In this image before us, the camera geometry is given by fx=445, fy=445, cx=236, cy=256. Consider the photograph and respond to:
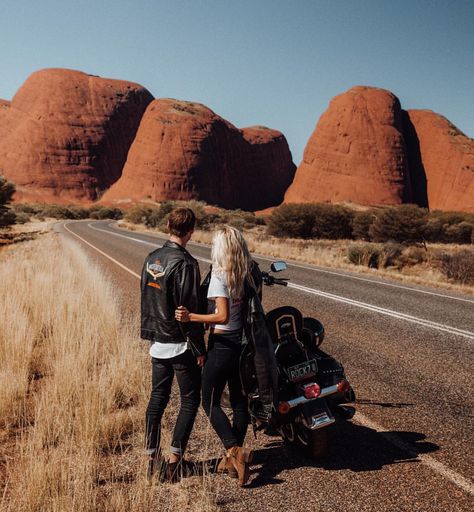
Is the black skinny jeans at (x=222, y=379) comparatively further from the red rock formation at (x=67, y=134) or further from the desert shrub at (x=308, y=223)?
the red rock formation at (x=67, y=134)

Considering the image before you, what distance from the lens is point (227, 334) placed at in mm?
3068

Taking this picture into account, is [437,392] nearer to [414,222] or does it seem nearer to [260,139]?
[414,222]

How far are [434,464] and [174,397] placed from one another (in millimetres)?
2524

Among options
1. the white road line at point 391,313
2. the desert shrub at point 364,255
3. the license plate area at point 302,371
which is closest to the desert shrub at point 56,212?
the desert shrub at point 364,255

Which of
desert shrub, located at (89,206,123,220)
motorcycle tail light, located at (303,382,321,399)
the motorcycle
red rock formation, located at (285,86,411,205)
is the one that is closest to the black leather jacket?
the motorcycle

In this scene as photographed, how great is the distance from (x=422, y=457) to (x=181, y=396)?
1.92m

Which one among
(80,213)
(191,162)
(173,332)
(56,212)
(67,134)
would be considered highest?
(67,134)

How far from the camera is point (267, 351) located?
295 centimetres

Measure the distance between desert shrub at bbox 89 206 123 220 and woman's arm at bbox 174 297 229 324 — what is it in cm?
7929

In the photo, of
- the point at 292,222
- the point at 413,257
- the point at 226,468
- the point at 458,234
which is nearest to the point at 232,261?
the point at 226,468

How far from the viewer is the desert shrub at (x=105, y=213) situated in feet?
258

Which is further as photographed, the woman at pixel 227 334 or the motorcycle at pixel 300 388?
the motorcycle at pixel 300 388

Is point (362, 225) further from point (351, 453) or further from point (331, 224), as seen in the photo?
point (351, 453)

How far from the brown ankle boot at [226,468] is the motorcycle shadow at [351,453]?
0.47ft
